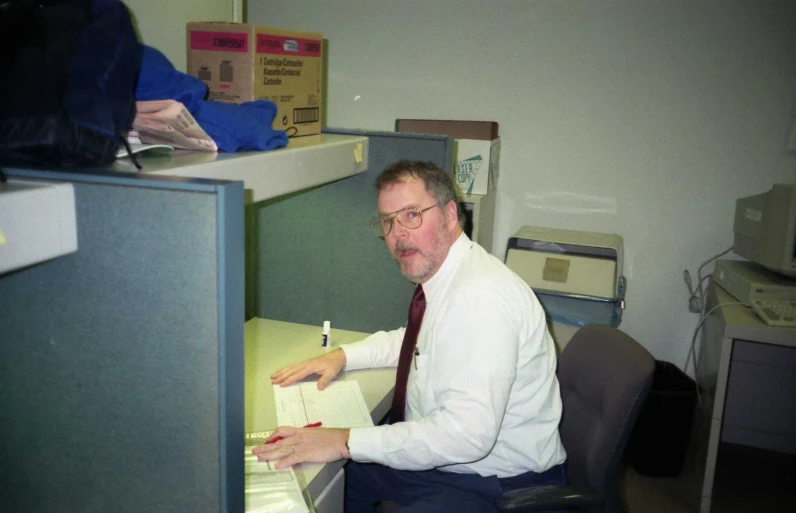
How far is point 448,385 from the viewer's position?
1.42 meters

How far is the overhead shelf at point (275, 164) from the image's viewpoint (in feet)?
3.64

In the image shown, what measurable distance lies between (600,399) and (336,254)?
3.24 feet

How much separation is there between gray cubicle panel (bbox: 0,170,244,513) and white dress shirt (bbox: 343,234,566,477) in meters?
0.52

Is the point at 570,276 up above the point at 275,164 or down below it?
below

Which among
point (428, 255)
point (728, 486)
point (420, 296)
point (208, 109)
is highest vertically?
point (208, 109)

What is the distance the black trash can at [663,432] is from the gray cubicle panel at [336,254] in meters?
1.23

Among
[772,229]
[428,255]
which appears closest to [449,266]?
[428,255]

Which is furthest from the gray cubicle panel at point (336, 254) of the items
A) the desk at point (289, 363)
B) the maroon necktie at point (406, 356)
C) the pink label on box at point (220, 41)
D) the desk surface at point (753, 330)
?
the desk surface at point (753, 330)

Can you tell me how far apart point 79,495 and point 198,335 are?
36cm

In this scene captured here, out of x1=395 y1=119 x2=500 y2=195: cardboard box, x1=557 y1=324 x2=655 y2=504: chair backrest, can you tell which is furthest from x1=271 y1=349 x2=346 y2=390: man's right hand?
x1=395 y1=119 x2=500 y2=195: cardboard box

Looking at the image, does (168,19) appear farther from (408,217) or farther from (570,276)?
(570,276)

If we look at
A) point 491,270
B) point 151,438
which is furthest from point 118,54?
point 491,270

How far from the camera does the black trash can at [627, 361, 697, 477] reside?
2645mm

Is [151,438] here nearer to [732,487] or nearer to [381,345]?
[381,345]
